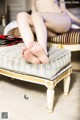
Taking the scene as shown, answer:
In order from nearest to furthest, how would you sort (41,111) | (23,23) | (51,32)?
(41,111) < (23,23) < (51,32)

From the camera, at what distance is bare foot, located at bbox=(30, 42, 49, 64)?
54.1 inches

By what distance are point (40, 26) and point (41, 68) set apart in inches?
16.0

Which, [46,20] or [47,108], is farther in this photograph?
[46,20]

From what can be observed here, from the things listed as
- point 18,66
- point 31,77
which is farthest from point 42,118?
point 18,66

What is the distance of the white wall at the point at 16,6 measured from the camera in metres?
3.50

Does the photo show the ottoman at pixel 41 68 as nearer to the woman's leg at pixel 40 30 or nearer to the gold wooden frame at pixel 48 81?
the gold wooden frame at pixel 48 81

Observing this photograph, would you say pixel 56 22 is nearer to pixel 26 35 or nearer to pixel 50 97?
pixel 26 35

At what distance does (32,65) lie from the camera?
1469 mm

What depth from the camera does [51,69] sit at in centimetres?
141

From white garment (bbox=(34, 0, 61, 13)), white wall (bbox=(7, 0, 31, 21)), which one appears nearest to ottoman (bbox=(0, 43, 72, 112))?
white garment (bbox=(34, 0, 61, 13))

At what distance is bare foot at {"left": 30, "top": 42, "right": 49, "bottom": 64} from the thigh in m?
0.54

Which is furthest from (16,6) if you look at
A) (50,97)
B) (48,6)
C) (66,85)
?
(50,97)

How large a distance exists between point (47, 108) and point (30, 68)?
35 centimetres

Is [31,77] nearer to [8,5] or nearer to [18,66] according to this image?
[18,66]
